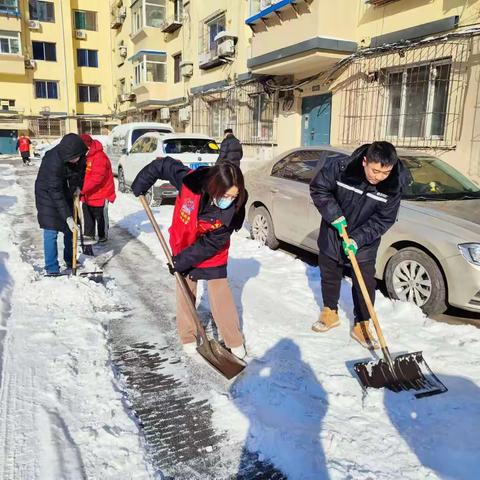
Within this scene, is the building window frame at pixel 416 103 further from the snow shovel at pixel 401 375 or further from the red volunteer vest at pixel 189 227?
the red volunteer vest at pixel 189 227

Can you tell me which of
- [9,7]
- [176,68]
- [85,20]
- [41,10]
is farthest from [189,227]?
[85,20]

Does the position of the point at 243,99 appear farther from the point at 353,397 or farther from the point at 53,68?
the point at 53,68

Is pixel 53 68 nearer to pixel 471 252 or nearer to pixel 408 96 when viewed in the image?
pixel 408 96

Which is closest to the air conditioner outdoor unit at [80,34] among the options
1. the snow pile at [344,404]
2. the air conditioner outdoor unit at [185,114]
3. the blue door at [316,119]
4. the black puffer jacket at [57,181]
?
the air conditioner outdoor unit at [185,114]

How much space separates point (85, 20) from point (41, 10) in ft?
10.3

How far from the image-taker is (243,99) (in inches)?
620

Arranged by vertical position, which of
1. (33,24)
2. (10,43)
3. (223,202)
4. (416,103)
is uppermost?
(33,24)

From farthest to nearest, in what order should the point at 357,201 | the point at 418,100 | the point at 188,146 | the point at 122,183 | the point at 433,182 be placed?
the point at 122,183, the point at 188,146, the point at 418,100, the point at 433,182, the point at 357,201

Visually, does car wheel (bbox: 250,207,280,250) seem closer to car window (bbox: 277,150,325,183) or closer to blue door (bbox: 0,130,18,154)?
car window (bbox: 277,150,325,183)

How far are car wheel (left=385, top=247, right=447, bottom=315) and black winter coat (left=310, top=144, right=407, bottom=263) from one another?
2.92 ft

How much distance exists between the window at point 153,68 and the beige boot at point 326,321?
22558 mm

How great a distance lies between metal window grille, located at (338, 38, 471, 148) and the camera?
859 centimetres

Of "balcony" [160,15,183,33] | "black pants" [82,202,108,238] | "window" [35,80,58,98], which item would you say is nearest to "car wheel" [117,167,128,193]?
"black pants" [82,202,108,238]

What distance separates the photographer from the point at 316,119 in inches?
488
